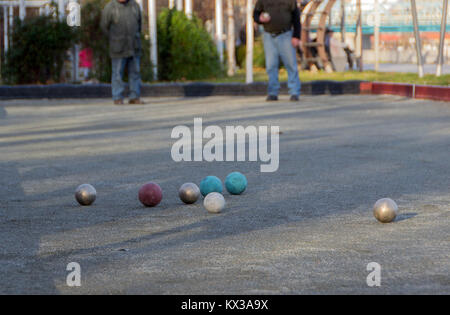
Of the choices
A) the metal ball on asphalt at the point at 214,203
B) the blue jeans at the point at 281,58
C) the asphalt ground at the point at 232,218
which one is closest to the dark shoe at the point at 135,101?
the blue jeans at the point at 281,58

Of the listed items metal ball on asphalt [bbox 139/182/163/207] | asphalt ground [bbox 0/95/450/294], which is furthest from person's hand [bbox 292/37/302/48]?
metal ball on asphalt [bbox 139/182/163/207]

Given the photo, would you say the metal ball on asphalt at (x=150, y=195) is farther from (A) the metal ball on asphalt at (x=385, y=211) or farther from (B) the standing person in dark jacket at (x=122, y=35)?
(B) the standing person in dark jacket at (x=122, y=35)

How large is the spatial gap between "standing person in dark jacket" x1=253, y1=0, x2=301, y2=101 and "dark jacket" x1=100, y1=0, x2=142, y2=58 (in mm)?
2047

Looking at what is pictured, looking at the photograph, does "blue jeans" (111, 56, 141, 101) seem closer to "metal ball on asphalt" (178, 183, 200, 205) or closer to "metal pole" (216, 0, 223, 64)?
"metal pole" (216, 0, 223, 64)

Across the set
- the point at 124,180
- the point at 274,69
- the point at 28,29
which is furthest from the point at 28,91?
the point at 124,180

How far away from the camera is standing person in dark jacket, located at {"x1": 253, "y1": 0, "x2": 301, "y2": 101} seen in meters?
14.7

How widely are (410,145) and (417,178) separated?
7.22 ft

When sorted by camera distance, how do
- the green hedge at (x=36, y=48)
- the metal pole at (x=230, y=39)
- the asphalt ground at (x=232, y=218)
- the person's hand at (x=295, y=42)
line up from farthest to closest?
the metal pole at (x=230, y=39) → the green hedge at (x=36, y=48) → the person's hand at (x=295, y=42) → the asphalt ground at (x=232, y=218)

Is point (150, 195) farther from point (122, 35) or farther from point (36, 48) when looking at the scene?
point (36, 48)

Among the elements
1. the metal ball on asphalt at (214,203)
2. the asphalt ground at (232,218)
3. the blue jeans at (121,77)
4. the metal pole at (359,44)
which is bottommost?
the asphalt ground at (232,218)

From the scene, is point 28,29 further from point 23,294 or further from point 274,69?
point 23,294

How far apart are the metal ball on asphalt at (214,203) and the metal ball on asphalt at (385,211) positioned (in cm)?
90

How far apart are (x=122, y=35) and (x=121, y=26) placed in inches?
6.3

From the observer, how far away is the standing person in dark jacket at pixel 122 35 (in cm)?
1495
